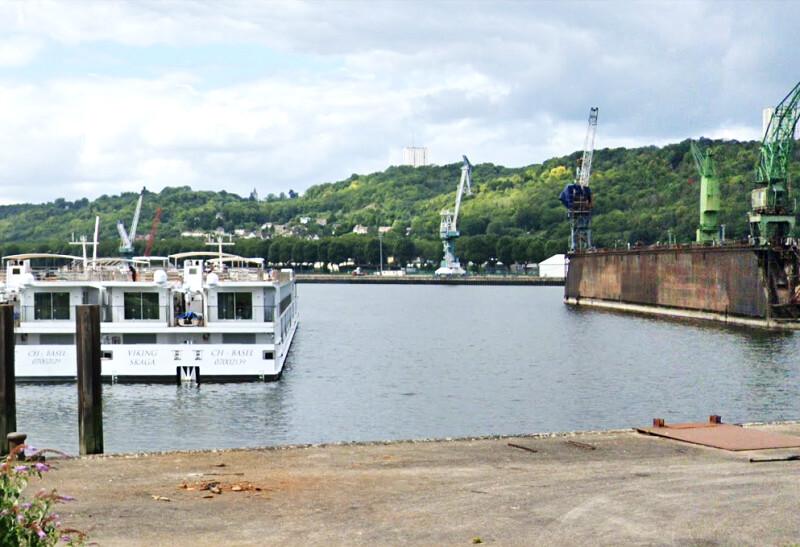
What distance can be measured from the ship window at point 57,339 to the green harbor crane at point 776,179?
70458 mm

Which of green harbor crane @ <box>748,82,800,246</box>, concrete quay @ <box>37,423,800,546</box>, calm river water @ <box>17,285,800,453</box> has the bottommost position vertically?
calm river water @ <box>17,285,800,453</box>

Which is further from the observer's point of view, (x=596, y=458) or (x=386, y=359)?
(x=386, y=359)

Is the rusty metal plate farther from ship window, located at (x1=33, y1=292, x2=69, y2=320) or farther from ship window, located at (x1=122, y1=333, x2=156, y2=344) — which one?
ship window, located at (x1=33, y1=292, x2=69, y2=320)

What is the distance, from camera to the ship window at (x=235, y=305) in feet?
174

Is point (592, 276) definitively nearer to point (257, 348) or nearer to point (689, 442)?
point (257, 348)

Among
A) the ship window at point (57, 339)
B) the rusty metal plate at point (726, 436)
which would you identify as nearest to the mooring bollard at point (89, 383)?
the rusty metal plate at point (726, 436)

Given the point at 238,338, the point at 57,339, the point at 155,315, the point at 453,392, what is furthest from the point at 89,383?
the point at 453,392

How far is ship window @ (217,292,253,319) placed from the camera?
5316 centimetres

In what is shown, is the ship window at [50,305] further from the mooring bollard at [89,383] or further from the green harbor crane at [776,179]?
the green harbor crane at [776,179]

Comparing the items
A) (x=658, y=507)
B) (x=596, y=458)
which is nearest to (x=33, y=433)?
(x=596, y=458)

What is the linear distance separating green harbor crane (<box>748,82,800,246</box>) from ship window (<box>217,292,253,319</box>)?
6473cm

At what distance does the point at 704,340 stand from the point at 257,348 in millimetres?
40626

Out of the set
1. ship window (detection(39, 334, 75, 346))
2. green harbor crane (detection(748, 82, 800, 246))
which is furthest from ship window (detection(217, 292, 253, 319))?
green harbor crane (detection(748, 82, 800, 246))

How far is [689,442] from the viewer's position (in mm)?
25062
